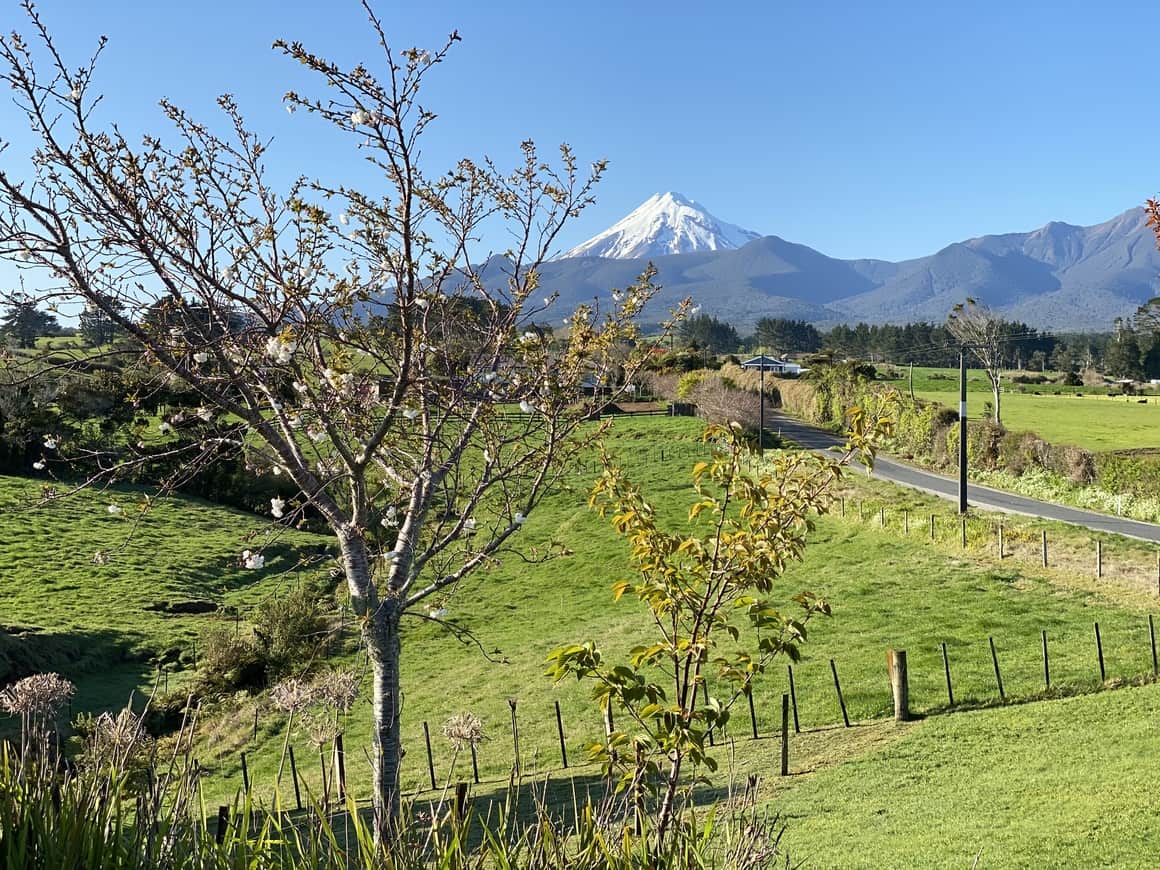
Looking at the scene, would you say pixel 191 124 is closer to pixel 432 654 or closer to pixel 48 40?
pixel 48 40

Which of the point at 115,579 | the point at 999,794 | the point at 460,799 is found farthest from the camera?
the point at 115,579

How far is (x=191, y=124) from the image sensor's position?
565 cm

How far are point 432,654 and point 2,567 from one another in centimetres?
2189

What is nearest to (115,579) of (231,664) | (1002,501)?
(231,664)

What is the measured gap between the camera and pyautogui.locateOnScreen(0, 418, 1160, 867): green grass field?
10.2 meters

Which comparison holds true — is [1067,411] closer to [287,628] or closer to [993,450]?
[993,450]

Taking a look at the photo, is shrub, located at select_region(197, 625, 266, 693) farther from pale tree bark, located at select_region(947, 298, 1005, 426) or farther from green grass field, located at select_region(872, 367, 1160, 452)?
pale tree bark, located at select_region(947, 298, 1005, 426)

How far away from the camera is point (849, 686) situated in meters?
18.1

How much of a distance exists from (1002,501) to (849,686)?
2185 cm

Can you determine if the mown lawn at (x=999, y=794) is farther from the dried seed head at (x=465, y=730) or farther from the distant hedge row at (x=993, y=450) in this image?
the distant hedge row at (x=993, y=450)

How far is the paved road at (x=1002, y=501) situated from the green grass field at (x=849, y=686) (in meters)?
4.54

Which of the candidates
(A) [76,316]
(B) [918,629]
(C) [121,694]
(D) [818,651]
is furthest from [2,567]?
(A) [76,316]

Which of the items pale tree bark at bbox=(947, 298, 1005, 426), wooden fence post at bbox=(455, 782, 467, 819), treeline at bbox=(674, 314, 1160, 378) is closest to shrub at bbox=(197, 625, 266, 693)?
wooden fence post at bbox=(455, 782, 467, 819)

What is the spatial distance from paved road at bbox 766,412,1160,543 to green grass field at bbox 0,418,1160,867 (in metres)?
4.54
